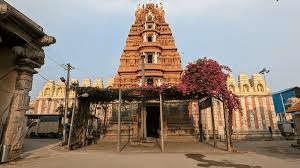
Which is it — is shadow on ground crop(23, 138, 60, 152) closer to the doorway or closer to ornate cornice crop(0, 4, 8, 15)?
ornate cornice crop(0, 4, 8, 15)

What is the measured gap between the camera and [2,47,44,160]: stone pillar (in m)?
9.11

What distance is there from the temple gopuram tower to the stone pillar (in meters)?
15.1

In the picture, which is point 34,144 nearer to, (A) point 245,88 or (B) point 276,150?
(B) point 276,150

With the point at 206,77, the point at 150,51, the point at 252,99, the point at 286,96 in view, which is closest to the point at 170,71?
the point at 150,51

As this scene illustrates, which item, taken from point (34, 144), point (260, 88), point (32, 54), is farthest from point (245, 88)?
point (32, 54)

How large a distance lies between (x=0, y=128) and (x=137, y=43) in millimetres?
21052

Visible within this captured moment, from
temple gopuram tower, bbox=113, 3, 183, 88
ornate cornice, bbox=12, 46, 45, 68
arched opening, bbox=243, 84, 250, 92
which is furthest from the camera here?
arched opening, bbox=243, 84, 250, 92

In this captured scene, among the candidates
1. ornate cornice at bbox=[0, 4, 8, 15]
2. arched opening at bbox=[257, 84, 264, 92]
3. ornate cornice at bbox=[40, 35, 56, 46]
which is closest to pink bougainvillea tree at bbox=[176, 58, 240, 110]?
ornate cornice at bbox=[40, 35, 56, 46]

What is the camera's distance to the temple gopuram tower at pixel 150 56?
24.8 meters

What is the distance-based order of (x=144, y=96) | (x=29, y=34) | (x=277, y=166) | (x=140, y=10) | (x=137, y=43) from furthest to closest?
(x=140, y=10)
(x=137, y=43)
(x=144, y=96)
(x=29, y=34)
(x=277, y=166)

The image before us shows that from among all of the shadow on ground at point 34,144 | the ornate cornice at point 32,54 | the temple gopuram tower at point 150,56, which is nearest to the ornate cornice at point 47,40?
the ornate cornice at point 32,54

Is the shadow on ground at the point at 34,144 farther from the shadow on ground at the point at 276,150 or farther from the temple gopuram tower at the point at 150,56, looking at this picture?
the shadow on ground at the point at 276,150

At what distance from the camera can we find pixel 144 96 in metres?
16.5

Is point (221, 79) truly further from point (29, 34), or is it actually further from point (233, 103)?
point (29, 34)
